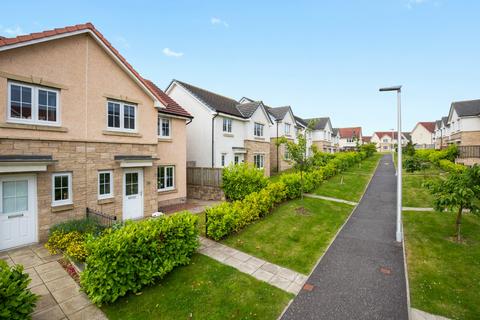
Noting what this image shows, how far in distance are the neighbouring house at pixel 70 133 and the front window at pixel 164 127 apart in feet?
5.71

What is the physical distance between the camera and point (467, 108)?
3184 centimetres

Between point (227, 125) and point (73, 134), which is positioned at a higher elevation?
point (227, 125)

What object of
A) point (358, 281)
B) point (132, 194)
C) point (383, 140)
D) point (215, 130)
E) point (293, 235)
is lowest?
point (358, 281)

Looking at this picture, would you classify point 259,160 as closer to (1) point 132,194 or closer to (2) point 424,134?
(1) point 132,194

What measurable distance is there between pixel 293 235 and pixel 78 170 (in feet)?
35.0

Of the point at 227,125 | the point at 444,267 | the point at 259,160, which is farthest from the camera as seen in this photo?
the point at 259,160

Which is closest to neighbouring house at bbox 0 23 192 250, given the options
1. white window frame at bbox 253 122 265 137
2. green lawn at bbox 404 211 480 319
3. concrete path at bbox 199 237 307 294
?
concrete path at bbox 199 237 307 294

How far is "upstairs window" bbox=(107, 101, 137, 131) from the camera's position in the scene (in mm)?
11570

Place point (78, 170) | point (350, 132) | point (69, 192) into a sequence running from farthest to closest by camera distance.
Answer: point (350, 132) → point (78, 170) → point (69, 192)

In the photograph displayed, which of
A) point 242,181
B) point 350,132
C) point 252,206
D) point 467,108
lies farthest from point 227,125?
point 350,132

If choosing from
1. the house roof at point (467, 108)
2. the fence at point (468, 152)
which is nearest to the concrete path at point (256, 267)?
the fence at point (468, 152)

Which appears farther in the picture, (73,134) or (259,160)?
(259,160)

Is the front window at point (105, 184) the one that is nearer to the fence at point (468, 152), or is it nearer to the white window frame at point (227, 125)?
the white window frame at point (227, 125)


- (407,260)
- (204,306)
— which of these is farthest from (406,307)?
(204,306)
